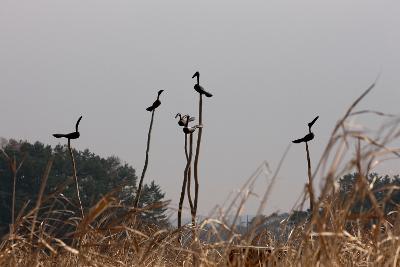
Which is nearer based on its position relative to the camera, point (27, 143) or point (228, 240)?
point (228, 240)

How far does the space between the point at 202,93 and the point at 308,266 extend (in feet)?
8.16

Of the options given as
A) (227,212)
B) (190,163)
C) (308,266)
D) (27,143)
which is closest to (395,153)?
(308,266)

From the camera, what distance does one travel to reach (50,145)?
36688 millimetres

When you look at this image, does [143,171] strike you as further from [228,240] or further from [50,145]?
[50,145]

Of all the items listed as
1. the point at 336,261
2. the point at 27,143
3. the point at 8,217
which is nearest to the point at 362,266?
the point at 336,261

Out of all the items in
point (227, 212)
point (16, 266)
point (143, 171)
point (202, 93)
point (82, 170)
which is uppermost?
point (82, 170)

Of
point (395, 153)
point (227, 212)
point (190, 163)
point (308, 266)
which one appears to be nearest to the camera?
point (395, 153)

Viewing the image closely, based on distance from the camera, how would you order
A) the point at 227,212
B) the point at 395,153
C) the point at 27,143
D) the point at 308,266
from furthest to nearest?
the point at 27,143 < the point at 227,212 < the point at 308,266 < the point at 395,153

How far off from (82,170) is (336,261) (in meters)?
34.0

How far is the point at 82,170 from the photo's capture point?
36.7 m

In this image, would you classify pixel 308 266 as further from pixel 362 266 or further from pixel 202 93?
pixel 202 93

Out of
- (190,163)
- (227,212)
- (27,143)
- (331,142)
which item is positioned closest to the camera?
(331,142)

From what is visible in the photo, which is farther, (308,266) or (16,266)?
(16,266)

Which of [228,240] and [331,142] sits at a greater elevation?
[331,142]
